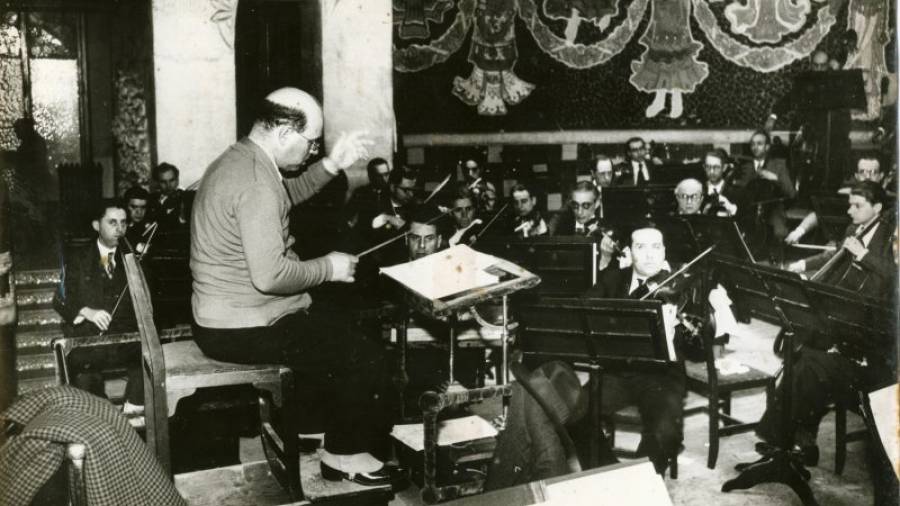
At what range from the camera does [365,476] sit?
331 centimetres

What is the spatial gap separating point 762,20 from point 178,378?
9467mm

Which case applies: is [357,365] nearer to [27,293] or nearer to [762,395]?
[27,293]

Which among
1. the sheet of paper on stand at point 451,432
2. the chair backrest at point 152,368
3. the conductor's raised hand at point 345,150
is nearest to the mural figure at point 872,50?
the sheet of paper on stand at point 451,432

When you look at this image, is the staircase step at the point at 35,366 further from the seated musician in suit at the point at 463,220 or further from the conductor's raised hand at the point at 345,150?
the seated musician in suit at the point at 463,220

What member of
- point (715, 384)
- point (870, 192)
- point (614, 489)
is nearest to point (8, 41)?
point (614, 489)

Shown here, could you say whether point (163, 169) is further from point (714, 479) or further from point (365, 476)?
point (714, 479)

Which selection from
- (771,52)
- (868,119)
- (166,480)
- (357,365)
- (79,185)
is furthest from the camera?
(771,52)

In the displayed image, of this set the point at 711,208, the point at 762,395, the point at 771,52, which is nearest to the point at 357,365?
the point at 762,395

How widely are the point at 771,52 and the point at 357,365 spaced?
8318 mm

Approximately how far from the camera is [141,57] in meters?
7.08

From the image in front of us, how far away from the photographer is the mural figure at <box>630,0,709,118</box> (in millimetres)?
9734

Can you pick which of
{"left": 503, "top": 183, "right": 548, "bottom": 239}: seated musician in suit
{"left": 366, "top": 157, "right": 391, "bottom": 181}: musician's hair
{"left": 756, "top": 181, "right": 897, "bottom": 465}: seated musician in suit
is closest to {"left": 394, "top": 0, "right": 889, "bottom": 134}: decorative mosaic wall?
{"left": 503, "top": 183, "right": 548, "bottom": 239}: seated musician in suit

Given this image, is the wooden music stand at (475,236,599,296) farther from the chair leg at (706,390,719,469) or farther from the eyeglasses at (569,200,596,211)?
the eyeglasses at (569,200,596,211)

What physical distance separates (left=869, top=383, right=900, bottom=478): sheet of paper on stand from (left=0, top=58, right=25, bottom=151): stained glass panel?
14.1 ft
